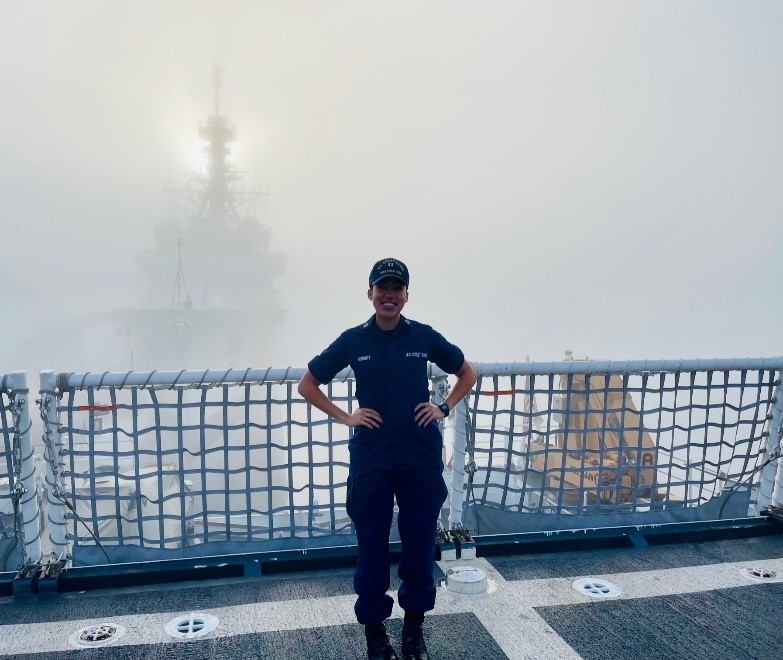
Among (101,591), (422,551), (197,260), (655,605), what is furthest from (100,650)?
(197,260)

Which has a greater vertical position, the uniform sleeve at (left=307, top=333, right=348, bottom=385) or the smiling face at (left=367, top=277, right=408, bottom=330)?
the smiling face at (left=367, top=277, right=408, bottom=330)

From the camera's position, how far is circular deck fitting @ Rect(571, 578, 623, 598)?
11.5ft

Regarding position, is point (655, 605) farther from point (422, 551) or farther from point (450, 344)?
point (450, 344)

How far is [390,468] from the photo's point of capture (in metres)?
2.68

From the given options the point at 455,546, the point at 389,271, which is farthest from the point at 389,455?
the point at 455,546

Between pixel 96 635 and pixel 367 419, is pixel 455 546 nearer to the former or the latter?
pixel 367 419

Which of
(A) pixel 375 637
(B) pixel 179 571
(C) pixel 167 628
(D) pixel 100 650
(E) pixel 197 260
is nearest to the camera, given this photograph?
(A) pixel 375 637

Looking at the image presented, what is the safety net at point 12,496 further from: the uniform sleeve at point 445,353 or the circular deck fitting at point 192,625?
the uniform sleeve at point 445,353

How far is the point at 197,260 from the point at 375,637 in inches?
2191

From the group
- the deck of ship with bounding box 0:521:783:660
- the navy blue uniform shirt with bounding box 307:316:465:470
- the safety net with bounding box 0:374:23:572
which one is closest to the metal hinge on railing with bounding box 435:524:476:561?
the deck of ship with bounding box 0:521:783:660

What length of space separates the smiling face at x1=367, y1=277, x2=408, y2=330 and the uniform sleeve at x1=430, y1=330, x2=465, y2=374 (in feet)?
0.82

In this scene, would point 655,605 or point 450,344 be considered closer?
point 450,344

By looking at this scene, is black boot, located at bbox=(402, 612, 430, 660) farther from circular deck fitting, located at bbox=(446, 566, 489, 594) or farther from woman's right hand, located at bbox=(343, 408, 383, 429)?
woman's right hand, located at bbox=(343, 408, 383, 429)

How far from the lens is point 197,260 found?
5469cm
